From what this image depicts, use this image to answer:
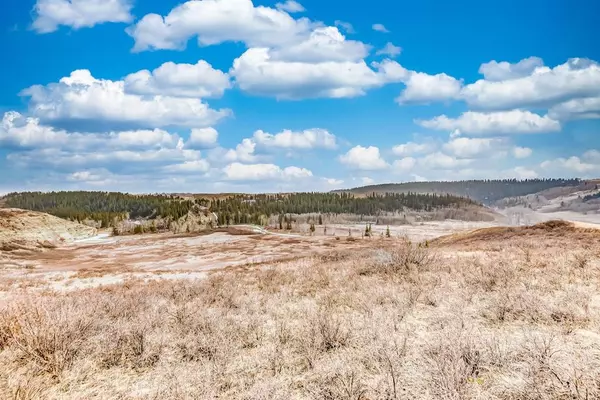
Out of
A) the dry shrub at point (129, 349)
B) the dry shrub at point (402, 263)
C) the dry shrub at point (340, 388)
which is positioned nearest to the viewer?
the dry shrub at point (340, 388)

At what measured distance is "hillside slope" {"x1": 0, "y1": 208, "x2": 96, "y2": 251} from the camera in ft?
235

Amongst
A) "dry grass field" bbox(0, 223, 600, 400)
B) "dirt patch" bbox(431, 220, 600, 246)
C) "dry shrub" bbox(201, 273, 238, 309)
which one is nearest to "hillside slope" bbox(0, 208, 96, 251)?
"dry shrub" bbox(201, 273, 238, 309)

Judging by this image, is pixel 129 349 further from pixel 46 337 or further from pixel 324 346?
pixel 324 346

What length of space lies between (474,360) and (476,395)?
37.5 inches

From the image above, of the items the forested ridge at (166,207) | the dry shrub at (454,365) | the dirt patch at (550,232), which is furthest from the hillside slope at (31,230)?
the dry shrub at (454,365)

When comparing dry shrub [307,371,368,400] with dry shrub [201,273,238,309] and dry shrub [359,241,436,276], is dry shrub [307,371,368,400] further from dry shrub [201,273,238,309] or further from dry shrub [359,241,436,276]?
dry shrub [359,241,436,276]

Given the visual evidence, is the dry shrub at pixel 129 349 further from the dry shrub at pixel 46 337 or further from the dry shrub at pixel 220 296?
the dry shrub at pixel 220 296

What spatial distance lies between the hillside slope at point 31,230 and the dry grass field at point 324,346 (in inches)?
2762

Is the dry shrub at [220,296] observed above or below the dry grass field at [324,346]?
below

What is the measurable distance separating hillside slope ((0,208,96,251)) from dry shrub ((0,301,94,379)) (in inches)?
2719

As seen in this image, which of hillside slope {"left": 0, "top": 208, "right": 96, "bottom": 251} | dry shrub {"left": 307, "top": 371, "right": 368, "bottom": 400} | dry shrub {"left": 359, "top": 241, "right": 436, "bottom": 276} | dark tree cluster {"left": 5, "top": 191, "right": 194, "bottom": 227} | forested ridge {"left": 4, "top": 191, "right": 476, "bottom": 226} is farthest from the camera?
dark tree cluster {"left": 5, "top": 191, "right": 194, "bottom": 227}

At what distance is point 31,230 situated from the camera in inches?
3206

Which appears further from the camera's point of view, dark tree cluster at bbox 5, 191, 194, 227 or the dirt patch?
dark tree cluster at bbox 5, 191, 194, 227

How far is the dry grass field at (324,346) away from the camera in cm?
561
